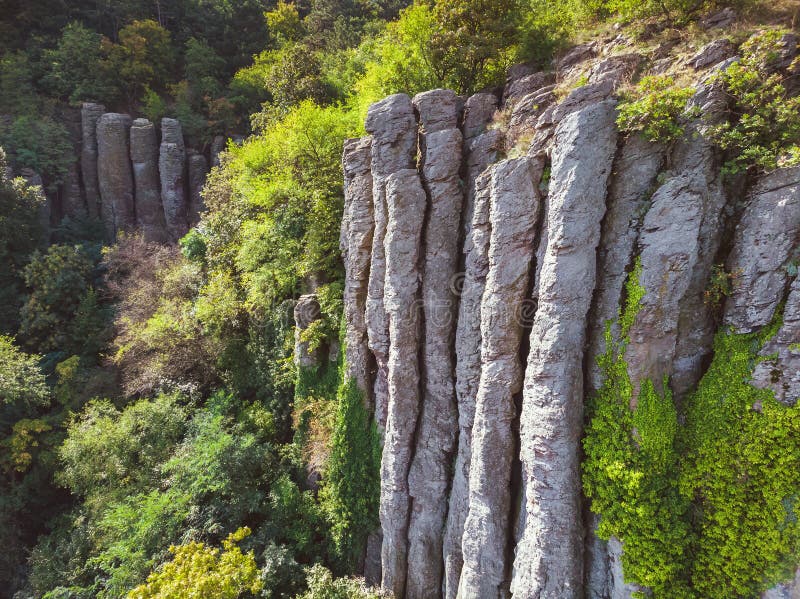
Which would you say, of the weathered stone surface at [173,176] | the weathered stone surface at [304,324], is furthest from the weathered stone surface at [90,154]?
the weathered stone surface at [304,324]

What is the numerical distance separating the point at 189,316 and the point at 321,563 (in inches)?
531

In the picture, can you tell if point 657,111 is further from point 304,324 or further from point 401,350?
point 304,324

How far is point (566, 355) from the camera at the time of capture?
845 cm

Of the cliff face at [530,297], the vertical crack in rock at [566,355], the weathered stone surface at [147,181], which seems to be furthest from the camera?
the weathered stone surface at [147,181]

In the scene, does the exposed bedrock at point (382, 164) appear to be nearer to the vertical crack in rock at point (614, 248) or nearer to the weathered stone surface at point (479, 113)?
the weathered stone surface at point (479, 113)

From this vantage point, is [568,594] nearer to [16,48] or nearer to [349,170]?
[349,170]

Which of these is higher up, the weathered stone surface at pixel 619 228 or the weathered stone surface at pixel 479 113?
the weathered stone surface at pixel 479 113

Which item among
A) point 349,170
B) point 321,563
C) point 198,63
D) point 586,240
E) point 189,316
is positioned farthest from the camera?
point 198,63

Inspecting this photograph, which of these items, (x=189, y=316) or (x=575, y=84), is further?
(x=189, y=316)

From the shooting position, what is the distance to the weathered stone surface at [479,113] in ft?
40.2

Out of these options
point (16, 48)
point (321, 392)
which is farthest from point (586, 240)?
point (16, 48)

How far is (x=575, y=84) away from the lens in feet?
34.5

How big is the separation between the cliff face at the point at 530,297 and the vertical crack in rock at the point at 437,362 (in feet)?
0.19

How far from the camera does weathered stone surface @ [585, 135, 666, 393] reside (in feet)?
27.5
